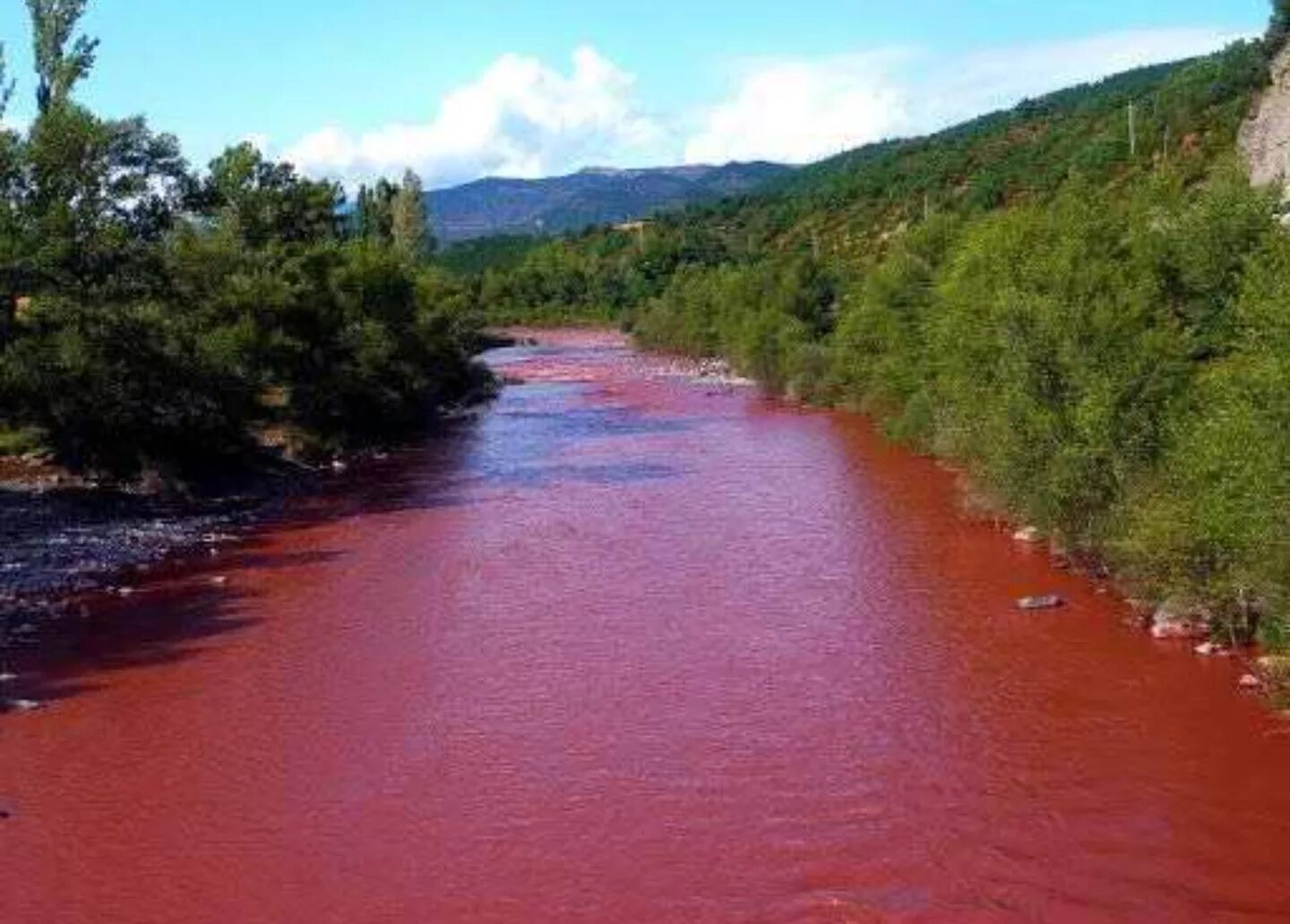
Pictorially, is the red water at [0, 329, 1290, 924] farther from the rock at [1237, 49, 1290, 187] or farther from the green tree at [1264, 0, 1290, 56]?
the green tree at [1264, 0, 1290, 56]

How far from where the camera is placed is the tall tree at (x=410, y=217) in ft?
293

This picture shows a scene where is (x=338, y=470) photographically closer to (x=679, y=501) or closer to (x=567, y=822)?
(x=679, y=501)

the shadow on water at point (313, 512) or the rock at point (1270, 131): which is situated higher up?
the rock at point (1270, 131)

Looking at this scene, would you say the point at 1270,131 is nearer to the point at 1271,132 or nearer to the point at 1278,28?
the point at 1271,132

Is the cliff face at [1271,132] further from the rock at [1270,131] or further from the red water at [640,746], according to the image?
the red water at [640,746]

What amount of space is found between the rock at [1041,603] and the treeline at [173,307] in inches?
805

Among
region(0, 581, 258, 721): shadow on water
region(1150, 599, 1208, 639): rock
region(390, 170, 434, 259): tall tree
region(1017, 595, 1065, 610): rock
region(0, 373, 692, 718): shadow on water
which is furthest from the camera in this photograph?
Result: region(390, 170, 434, 259): tall tree

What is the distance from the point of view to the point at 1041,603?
77.5 feet

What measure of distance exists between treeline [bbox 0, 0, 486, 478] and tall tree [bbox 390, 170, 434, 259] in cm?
3623

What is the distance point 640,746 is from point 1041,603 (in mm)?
9035

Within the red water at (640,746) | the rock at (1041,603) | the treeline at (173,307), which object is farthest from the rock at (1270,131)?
the treeline at (173,307)

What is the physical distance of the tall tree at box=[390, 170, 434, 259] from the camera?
89.2 meters

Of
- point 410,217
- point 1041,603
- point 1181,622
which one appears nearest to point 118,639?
point 1041,603

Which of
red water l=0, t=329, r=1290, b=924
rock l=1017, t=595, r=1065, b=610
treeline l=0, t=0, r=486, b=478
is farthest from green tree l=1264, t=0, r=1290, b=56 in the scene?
rock l=1017, t=595, r=1065, b=610
